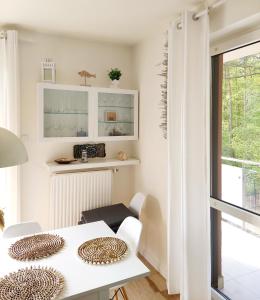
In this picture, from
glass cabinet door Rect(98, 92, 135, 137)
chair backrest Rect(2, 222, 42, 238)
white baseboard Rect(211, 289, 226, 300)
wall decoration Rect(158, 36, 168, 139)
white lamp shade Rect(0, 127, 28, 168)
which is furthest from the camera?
glass cabinet door Rect(98, 92, 135, 137)

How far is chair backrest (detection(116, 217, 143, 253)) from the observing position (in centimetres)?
179

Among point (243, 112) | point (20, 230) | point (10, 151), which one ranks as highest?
point (243, 112)

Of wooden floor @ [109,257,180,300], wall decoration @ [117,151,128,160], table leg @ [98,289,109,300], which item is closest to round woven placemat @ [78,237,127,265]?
table leg @ [98,289,109,300]

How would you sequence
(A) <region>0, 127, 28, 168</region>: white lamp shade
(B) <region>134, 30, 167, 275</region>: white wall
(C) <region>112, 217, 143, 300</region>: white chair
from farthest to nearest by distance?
(B) <region>134, 30, 167, 275</region>: white wall, (C) <region>112, 217, 143, 300</region>: white chair, (A) <region>0, 127, 28, 168</region>: white lamp shade

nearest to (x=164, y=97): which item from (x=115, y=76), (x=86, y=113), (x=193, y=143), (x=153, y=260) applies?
(x=193, y=143)

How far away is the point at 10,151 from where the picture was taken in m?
1.29

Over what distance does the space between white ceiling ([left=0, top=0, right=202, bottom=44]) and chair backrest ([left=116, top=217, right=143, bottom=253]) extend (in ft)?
5.77

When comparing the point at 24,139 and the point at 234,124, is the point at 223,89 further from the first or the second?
the point at 24,139

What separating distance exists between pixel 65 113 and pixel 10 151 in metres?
1.53

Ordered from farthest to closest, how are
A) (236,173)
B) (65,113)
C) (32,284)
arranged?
(65,113) < (236,173) < (32,284)

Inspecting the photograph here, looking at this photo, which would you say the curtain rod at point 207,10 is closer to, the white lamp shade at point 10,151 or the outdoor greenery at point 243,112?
the outdoor greenery at point 243,112

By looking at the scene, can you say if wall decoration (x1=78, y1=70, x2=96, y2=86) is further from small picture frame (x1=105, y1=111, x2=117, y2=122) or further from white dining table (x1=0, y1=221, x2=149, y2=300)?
white dining table (x1=0, y1=221, x2=149, y2=300)

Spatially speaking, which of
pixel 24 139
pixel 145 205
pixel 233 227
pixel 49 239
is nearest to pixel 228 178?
pixel 233 227

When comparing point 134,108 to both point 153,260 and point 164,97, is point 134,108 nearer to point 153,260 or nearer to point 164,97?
point 164,97
